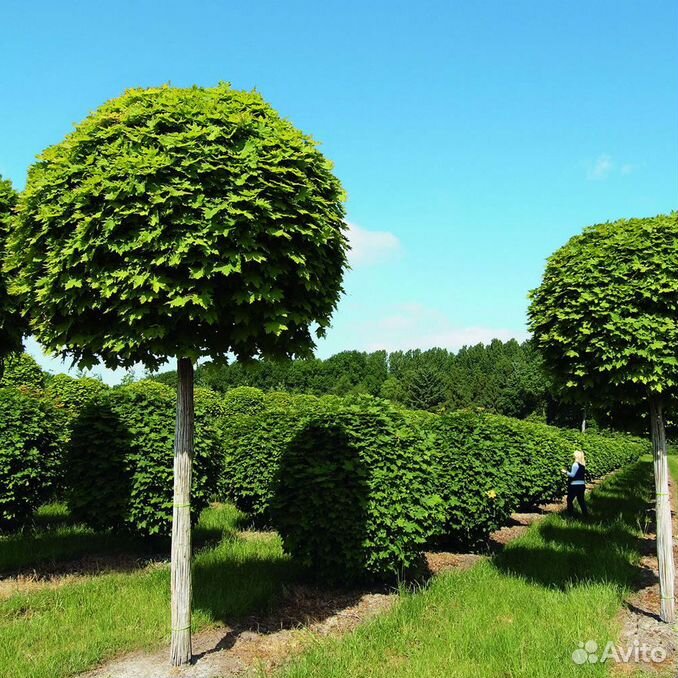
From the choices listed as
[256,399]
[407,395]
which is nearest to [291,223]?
[256,399]

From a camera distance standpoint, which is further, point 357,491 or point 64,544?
point 64,544

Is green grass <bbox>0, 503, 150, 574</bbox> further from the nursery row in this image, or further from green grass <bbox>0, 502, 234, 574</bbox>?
the nursery row

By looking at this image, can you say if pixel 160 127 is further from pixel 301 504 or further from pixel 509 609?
pixel 509 609

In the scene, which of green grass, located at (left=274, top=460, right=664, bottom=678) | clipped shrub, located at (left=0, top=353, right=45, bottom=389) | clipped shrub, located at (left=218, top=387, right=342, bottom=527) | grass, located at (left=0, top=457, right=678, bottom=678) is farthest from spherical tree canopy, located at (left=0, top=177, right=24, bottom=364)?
clipped shrub, located at (left=0, top=353, right=45, bottom=389)

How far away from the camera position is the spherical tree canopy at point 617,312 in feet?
21.7

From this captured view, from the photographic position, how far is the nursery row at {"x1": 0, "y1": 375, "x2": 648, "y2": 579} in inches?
291

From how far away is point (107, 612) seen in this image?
6457 millimetres

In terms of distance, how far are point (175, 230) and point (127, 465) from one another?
575cm

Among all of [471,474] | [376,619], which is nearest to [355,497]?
[376,619]

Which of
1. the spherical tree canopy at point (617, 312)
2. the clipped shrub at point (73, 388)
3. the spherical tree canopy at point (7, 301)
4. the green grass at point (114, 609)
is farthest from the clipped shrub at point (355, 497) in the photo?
the clipped shrub at point (73, 388)

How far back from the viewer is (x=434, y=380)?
97.1 meters

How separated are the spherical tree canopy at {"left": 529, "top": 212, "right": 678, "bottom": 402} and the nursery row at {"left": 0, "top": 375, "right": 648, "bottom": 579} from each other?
247 cm

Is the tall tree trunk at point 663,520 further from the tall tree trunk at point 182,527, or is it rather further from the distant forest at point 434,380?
the distant forest at point 434,380

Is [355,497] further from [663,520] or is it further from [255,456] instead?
[255,456]
